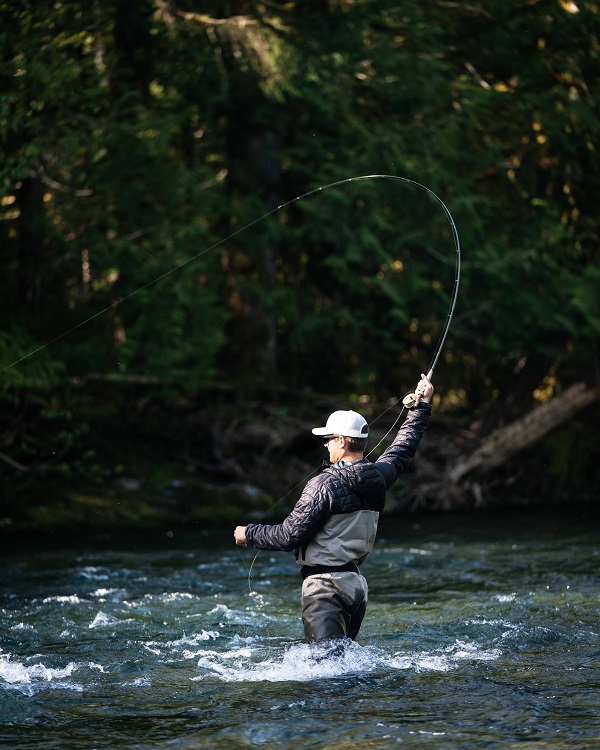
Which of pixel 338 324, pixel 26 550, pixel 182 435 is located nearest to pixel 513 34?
pixel 338 324

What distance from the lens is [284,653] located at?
7.02 m

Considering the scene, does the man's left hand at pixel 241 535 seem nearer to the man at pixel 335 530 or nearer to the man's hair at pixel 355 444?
the man at pixel 335 530

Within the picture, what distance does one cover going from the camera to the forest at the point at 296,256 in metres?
13.2

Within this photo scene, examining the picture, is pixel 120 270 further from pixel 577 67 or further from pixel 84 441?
pixel 577 67

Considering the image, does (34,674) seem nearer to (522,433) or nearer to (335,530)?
(335,530)

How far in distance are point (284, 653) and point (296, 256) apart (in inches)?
417

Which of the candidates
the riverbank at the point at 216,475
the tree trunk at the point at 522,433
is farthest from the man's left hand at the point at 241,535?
the tree trunk at the point at 522,433

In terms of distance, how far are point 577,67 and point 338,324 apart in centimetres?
498

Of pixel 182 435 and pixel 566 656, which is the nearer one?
pixel 566 656

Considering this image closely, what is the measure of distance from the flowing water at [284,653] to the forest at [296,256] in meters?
2.74

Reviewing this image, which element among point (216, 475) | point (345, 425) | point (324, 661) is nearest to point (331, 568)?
point (324, 661)

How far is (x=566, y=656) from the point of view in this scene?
688 cm

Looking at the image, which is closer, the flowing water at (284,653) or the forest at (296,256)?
the flowing water at (284,653)

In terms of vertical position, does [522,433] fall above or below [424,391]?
below
